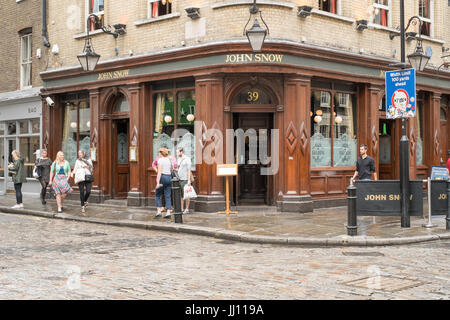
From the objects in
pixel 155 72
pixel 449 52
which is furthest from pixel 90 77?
pixel 449 52

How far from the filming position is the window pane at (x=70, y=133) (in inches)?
762

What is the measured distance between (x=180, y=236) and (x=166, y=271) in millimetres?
3865

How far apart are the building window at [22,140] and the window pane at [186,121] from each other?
720 cm

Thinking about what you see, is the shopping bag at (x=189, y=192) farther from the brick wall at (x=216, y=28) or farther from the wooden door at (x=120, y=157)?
the wooden door at (x=120, y=157)

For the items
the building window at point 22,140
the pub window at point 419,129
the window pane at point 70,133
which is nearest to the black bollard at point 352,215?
the pub window at point 419,129

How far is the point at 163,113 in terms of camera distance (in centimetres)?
1666

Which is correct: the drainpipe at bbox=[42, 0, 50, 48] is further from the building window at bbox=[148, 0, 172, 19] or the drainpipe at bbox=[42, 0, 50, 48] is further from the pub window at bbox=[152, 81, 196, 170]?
the pub window at bbox=[152, 81, 196, 170]

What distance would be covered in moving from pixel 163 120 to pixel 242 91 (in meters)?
2.73

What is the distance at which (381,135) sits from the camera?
18.4 meters

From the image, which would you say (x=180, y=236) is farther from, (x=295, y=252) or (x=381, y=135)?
(x=381, y=135)

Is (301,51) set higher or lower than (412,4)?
lower

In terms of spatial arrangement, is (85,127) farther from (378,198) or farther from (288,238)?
(378,198)

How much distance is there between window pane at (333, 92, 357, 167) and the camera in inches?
653

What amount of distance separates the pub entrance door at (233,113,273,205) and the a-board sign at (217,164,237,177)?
111 cm
